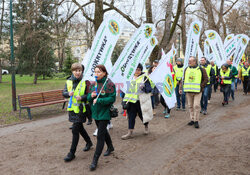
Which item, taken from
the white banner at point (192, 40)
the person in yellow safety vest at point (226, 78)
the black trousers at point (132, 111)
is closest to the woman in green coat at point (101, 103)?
the black trousers at point (132, 111)

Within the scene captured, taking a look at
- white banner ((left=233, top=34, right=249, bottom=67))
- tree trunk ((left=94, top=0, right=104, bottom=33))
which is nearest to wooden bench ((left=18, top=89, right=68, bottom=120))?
tree trunk ((left=94, top=0, right=104, bottom=33))

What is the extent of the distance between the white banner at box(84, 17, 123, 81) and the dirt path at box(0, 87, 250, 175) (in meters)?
1.75

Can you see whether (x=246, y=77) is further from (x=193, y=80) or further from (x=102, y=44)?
(x=102, y=44)

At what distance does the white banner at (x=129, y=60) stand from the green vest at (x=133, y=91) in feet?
0.57

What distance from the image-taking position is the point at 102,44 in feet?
16.3

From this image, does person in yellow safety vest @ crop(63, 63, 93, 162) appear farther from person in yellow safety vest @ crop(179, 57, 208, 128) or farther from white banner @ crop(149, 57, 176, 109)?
person in yellow safety vest @ crop(179, 57, 208, 128)

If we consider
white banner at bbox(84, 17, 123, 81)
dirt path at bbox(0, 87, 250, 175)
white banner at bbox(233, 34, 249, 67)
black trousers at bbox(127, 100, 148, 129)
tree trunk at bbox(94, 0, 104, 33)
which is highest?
tree trunk at bbox(94, 0, 104, 33)

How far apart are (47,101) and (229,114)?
6.90m

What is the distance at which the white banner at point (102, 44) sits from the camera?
4855mm

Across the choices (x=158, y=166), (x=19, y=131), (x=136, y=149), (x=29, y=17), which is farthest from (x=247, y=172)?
(x=29, y=17)

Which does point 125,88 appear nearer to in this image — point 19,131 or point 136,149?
point 136,149

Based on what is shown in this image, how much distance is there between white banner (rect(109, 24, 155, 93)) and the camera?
5.76m

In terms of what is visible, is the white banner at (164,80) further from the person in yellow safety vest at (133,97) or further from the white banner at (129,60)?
the white banner at (129,60)

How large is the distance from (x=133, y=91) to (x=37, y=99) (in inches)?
187
